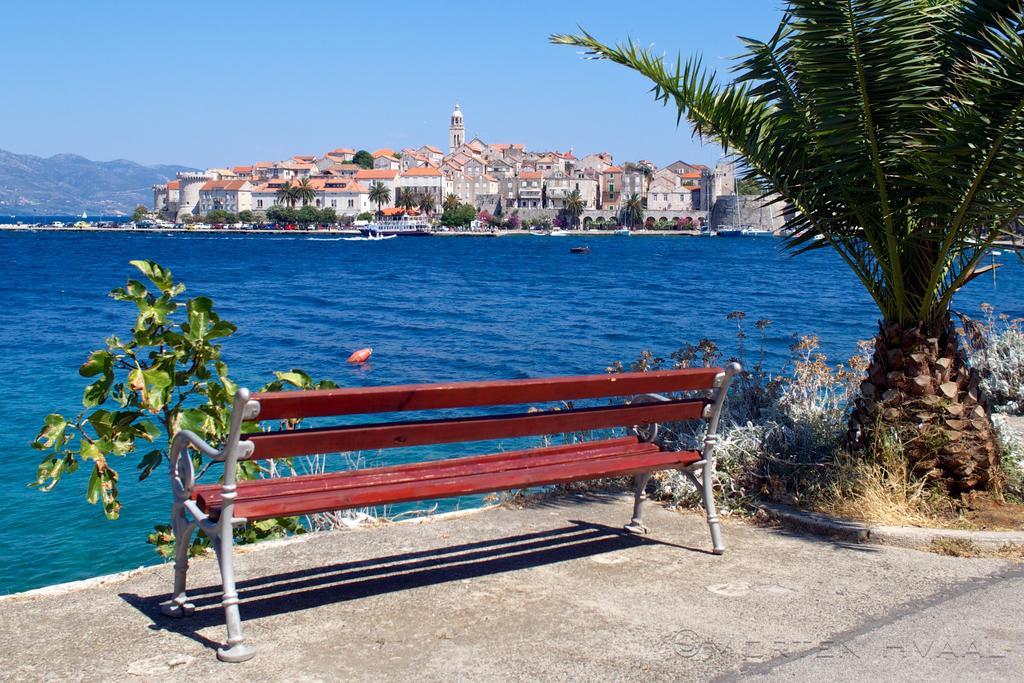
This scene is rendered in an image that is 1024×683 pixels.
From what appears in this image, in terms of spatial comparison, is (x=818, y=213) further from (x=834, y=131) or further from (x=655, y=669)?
(x=655, y=669)

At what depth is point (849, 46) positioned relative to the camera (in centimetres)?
509

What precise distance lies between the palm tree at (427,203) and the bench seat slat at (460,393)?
157 m

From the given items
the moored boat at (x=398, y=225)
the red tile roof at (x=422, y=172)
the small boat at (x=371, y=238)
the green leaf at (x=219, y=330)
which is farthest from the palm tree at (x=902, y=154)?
the red tile roof at (x=422, y=172)

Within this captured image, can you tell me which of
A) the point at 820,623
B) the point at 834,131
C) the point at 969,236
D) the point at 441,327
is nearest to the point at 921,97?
the point at 834,131

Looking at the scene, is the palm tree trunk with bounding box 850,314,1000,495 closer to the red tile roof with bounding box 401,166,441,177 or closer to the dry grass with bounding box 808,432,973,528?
the dry grass with bounding box 808,432,973,528

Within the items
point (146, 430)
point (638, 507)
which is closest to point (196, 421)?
point (146, 430)

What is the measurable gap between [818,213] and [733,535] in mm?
1948

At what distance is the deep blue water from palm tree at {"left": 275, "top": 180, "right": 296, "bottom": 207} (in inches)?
3581

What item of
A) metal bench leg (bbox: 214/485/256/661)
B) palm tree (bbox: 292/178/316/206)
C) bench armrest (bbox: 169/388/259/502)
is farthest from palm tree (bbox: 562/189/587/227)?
metal bench leg (bbox: 214/485/256/661)

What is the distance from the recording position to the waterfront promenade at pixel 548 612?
11.4 ft

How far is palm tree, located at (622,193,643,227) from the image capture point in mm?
158250

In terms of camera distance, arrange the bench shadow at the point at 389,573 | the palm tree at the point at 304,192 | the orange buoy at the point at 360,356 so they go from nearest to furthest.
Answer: the bench shadow at the point at 389,573 → the orange buoy at the point at 360,356 → the palm tree at the point at 304,192

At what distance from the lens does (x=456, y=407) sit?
3707 mm

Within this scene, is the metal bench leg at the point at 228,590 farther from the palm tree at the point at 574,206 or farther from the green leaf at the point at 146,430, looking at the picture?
the palm tree at the point at 574,206
